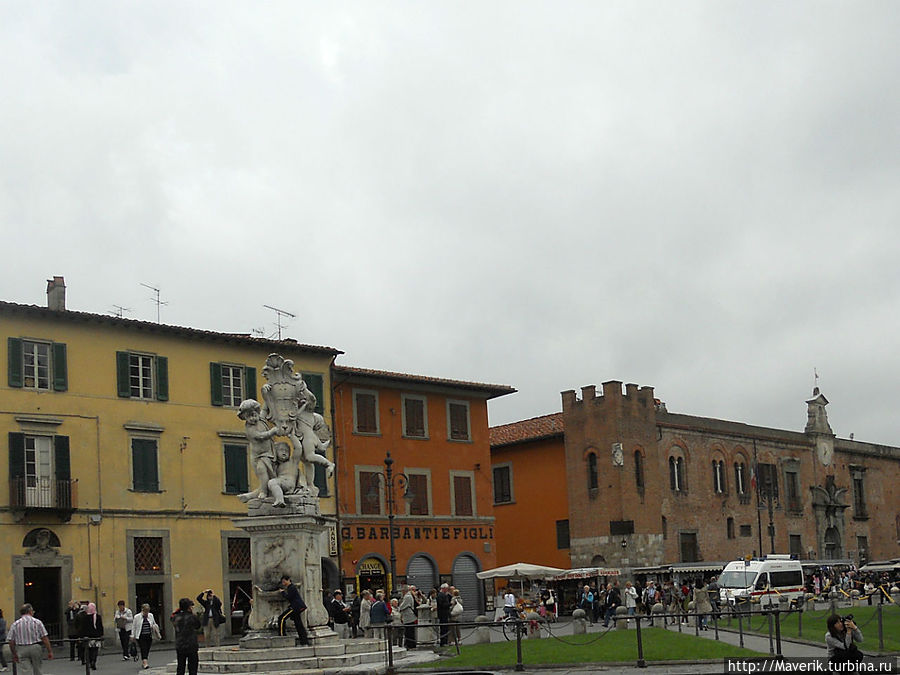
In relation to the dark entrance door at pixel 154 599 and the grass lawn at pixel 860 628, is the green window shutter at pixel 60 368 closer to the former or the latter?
the dark entrance door at pixel 154 599

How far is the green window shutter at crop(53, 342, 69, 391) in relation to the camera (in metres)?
36.9

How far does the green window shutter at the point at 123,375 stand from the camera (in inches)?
1512

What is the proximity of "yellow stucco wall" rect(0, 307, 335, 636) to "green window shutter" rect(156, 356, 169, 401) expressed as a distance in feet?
0.55

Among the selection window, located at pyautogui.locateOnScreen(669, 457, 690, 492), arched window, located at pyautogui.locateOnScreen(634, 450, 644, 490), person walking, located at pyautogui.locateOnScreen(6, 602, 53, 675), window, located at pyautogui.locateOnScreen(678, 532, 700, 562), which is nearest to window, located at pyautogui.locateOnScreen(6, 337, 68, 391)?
person walking, located at pyautogui.locateOnScreen(6, 602, 53, 675)

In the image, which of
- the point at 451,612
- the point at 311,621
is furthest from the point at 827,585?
the point at 311,621

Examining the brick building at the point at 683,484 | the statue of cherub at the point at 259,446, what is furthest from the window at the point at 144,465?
the brick building at the point at 683,484

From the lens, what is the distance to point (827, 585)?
48.2m

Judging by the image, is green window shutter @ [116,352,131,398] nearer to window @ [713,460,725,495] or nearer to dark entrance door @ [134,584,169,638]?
dark entrance door @ [134,584,169,638]

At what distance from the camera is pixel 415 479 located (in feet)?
153

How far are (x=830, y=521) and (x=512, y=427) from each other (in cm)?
1884

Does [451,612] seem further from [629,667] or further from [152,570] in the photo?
[152,570]

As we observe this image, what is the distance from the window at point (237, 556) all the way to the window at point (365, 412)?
6.73m

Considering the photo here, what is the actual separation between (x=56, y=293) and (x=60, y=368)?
3114mm

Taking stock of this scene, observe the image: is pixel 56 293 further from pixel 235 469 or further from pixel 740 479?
pixel 740 479
